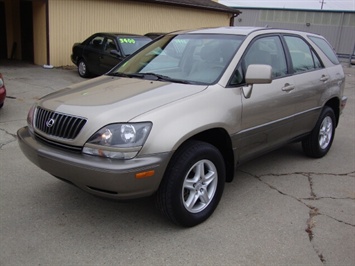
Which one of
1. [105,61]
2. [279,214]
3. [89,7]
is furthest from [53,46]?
[279,214]

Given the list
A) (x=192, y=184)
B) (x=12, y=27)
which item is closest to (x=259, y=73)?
(x=192, y=184)

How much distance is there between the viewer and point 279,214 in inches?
151

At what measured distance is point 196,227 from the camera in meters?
3.52

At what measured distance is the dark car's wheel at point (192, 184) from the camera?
321 centimetres

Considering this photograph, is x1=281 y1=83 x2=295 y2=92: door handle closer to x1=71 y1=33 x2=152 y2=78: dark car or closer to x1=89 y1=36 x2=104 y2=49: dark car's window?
x1=71 y1=33 x2=152 y2=78: dark car

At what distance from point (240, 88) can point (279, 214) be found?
1295mm

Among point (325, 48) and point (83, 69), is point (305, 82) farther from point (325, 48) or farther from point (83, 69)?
point (83, 69)

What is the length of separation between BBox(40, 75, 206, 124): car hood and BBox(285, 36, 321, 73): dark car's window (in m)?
1.76

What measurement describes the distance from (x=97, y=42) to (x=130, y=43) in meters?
1.28

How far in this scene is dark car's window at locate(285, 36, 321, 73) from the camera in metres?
4.81

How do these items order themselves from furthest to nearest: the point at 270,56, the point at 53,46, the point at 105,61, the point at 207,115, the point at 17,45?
the point at 17,45, the point at 53,46, the point at 105,61, the point at 270,56, the point at 207,115

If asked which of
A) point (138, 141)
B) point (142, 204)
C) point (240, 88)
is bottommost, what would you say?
point (142, 204)

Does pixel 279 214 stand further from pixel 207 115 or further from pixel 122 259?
pixel 122 259

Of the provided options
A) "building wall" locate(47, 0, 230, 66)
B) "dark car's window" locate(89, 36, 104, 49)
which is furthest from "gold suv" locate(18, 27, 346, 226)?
"building wall" locate(47, 0, 230, 66)
